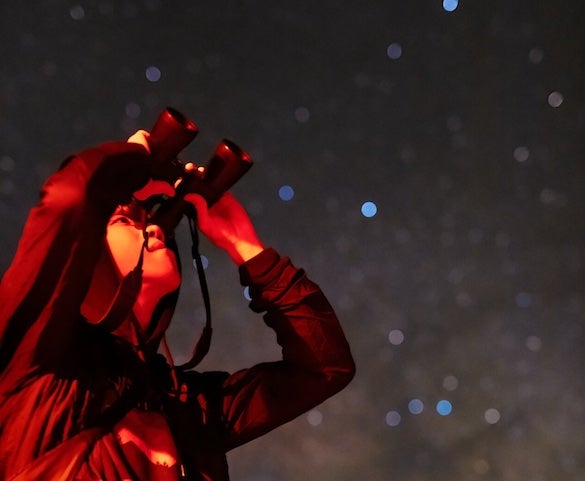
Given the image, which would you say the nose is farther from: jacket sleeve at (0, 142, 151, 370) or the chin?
jacket sleeve at (0, 142, 151, 370)

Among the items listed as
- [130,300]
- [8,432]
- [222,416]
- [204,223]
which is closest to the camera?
[8,432]

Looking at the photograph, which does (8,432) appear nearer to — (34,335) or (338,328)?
(34,335)

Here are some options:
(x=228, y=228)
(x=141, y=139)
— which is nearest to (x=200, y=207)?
(x=228, y=228)

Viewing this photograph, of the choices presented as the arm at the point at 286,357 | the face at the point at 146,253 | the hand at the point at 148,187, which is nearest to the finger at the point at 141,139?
the hand at the point at 148,187

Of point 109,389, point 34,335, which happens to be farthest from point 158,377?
point 34,335

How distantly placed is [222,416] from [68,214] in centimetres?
38

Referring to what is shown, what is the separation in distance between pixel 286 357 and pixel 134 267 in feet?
0.87

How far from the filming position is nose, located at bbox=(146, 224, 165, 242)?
3.50ft

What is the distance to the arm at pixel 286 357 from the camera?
1076 millimetres

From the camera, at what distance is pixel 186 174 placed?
1.12m

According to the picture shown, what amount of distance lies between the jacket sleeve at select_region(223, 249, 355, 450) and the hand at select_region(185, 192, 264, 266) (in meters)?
0.03

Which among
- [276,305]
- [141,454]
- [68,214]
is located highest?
[68,214]

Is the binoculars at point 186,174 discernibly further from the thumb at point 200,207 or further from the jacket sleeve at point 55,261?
Answer: the jacket sleeve at point 55,261

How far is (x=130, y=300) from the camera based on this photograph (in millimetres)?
938
